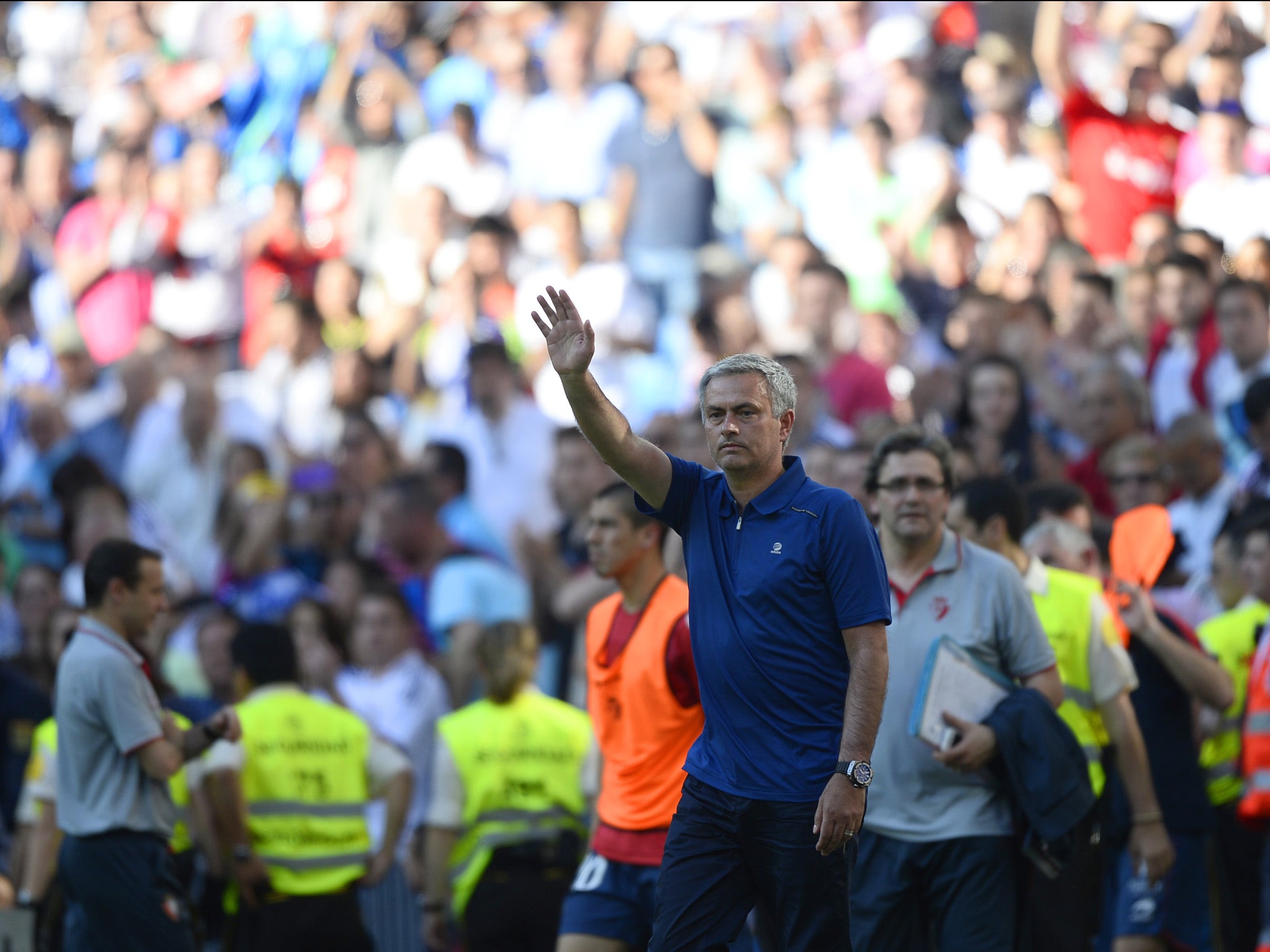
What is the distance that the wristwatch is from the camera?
502 cm

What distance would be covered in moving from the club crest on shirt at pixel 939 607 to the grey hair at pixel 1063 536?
1.44 meters

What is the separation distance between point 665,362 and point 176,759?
7.08 meters

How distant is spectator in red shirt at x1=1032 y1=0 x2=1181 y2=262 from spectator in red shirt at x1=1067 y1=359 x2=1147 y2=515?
370cm

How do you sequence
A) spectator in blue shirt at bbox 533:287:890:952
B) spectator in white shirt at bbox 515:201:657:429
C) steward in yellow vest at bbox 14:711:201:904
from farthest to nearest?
spectator in white shirt at bbox 515:201:657:429, steward in yellow vest at bbox 14:711:201:904, spectator in blue shirt at bbox 533:287:890:952

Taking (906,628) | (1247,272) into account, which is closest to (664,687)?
(906,628)

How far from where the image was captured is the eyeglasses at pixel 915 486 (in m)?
6.47

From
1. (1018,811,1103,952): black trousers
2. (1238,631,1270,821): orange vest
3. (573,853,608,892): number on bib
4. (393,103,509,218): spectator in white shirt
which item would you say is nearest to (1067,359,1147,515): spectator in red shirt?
(1238,631,1270,821): orange vest

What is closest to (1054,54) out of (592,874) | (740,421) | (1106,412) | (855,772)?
(1106,412)

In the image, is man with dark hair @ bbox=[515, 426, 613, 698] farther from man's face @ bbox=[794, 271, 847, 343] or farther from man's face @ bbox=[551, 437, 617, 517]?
man's face @ bbox=[794, 271, 847, 343]

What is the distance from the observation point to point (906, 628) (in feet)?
21.1

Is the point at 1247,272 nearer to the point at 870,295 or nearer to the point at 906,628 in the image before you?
the point at 870,295

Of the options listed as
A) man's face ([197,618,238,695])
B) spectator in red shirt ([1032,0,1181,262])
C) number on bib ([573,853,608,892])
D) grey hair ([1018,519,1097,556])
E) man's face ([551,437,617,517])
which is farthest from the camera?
spectator in red shirt ([1032,0,1181,262])

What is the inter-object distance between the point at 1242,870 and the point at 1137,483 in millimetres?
2018

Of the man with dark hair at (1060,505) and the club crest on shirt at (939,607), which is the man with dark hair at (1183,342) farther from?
the club crest on shirt at (939,607)
